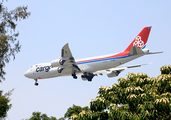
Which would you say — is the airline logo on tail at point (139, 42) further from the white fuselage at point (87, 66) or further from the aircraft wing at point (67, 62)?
the aircraft wing at point (67, 62)

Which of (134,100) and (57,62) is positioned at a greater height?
(57,62)

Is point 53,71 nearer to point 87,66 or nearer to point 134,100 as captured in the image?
point 87,66

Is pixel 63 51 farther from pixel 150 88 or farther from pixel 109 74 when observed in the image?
pixel 150 88

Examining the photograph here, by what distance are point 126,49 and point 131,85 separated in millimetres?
21729

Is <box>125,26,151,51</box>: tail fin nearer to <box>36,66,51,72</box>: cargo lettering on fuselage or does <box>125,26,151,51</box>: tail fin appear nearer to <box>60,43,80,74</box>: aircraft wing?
<box>60,43,80,74</box>: aircraft wing

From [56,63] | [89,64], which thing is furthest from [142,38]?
[56,63]

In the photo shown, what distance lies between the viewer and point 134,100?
62.1ft

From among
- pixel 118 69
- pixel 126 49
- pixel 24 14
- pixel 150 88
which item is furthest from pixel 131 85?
pixel 118 69

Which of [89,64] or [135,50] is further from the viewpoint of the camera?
[89,64]

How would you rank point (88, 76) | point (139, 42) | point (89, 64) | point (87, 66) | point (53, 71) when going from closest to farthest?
point (139, 42)
point (89, 64)
point (87, 66)
point (53, 71)
point (88, 76)

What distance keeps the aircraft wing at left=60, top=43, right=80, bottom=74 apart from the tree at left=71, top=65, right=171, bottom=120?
57.4ft

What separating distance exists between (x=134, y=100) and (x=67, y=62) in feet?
75.3

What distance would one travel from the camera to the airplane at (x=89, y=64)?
38875 millimetres

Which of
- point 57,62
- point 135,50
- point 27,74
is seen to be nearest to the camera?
point 135,50
